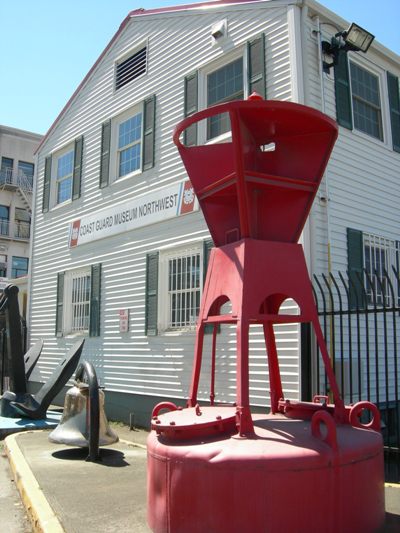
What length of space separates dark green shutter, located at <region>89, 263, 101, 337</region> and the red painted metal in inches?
301

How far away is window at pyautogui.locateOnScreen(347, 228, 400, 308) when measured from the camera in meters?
8.63

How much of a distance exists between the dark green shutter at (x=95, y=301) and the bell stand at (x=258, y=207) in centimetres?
765

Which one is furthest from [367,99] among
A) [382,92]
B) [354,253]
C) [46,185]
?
[46,185]

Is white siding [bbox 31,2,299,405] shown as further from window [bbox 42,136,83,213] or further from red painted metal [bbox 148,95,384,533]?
red painted metal [bbox 148,95,384,533]

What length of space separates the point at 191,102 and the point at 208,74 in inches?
25.1

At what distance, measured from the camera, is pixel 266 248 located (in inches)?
173

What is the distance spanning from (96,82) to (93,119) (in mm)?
1068

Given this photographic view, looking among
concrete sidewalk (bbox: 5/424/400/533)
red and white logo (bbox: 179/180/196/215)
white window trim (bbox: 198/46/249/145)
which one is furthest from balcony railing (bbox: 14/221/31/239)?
concrete sidewalk (bbox: 5/424/400/533)

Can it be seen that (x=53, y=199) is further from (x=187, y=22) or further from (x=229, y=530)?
(x=229, y=530)

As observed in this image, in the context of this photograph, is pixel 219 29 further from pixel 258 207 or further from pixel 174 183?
pixel 258 207

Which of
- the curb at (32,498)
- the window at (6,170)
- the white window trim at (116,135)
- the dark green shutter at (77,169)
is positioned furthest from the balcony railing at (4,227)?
the curb at (32,498)

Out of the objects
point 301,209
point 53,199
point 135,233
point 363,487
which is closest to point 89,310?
point 135,233

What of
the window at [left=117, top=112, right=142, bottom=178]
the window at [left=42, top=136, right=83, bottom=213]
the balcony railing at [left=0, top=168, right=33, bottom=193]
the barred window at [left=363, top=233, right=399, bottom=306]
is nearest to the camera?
the barred window at [left=363, top=233, right=399, bottom=306]

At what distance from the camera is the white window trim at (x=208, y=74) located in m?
9.36
